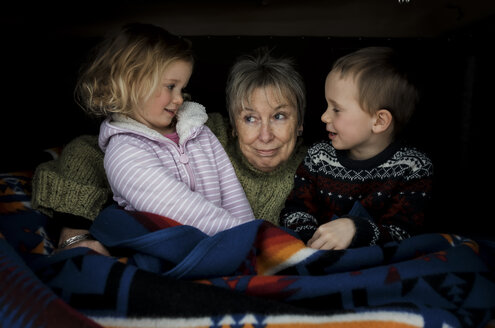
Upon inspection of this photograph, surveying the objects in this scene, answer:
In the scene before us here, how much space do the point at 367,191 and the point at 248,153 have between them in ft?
1.29

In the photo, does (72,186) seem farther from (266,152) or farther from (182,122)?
(266,152)

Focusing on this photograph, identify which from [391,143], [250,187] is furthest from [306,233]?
[391,143]

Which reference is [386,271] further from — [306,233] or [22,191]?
[22,191]

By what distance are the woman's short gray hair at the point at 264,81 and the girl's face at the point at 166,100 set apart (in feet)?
0.57

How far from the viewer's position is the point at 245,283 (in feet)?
2.55

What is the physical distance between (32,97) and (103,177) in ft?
1.26

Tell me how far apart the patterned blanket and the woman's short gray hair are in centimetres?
51

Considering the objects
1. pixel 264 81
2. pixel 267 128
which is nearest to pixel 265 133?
pixel 267 128

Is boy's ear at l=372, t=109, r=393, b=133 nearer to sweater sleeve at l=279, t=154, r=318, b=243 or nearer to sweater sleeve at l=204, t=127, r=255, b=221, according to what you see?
sweater sleeve at l=279, t=154, r=318, b=243

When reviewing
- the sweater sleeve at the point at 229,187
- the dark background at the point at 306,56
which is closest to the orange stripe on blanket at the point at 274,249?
the sweater sleeve at the point at 229,187

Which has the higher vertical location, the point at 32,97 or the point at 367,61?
the point at 367,61

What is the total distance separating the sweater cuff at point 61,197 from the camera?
1164 millimetres

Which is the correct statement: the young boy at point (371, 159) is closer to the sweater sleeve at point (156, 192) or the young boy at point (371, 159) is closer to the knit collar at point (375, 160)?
the knit collar at point (375, 160)

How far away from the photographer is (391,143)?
1.26m
